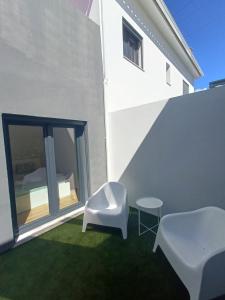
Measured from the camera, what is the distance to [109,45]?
14.2 ft

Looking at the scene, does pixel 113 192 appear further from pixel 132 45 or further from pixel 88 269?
pixel 132 45

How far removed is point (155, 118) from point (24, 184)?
9.17ft

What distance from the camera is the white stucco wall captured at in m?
4.34

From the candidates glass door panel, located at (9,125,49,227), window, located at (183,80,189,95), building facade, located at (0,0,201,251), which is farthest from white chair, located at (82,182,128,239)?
window, located at (183,80,189,95)

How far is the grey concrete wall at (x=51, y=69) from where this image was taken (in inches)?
101

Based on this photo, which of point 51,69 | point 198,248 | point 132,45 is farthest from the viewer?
point 132,45

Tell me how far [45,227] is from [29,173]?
1.04 metres

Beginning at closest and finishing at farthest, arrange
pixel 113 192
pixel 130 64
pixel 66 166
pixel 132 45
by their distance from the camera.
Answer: pixel 113 192, pixel 66 166, pixel 130 64, pixel 132 45

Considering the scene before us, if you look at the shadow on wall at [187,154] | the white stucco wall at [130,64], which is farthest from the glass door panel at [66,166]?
the shadow on wall at [187,154]

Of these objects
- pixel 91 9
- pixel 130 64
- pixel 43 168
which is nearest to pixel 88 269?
pixel 43 168

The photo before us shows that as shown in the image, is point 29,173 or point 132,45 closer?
point 29,173

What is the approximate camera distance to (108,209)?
3223 millimetres

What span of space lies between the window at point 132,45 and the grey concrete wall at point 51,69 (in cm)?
140

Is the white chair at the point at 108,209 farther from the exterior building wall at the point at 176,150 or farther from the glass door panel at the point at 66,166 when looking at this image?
the glass door panel at the point at 66,166
